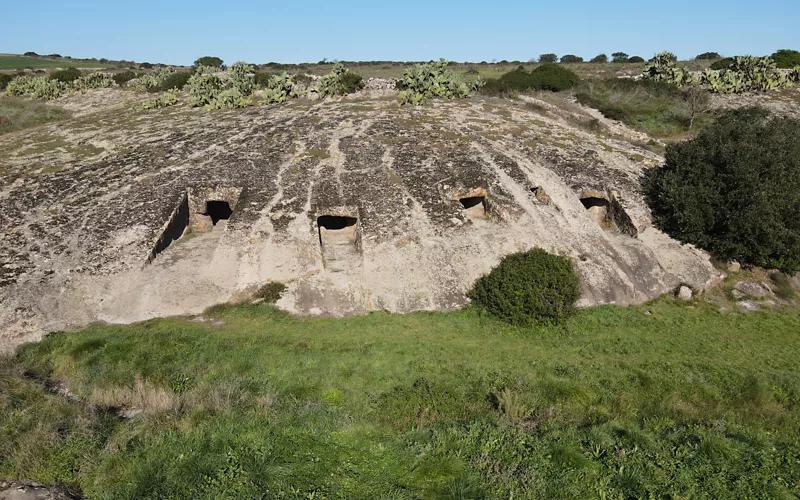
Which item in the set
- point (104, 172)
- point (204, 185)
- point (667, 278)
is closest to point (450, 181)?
point (667, 278)

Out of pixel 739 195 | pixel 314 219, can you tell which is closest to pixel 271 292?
pixel 314 219

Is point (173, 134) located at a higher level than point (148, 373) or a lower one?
higher

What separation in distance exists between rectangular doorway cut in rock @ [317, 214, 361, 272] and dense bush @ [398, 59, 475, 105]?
1241 cm

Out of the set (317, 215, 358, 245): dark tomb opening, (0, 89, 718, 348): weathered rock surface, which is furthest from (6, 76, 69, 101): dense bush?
(317, 215, 358, 245): dark tomb opening

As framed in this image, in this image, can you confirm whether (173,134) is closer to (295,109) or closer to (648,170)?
(295,109)

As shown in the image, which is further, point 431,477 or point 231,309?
point 231,309

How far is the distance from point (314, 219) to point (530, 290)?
7713 mm

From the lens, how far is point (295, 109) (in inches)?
1018

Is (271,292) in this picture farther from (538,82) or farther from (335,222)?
(538,82)

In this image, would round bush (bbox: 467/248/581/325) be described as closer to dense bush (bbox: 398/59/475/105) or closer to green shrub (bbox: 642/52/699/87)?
dense bush (bbox: 398/59/475/105)

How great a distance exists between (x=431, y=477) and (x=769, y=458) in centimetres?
584

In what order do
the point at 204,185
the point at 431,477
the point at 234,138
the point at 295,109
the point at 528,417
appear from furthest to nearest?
the point at 295,109 < the point at 234,138 < the point at 204,185 < the point at 528,417 < the point at 431,477

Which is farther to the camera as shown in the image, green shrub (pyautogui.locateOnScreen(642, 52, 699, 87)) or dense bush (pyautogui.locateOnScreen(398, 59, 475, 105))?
green shrub (pyautogui.locateOnScreen(642, 52, 699, 87))

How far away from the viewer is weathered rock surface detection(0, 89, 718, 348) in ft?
47.7
